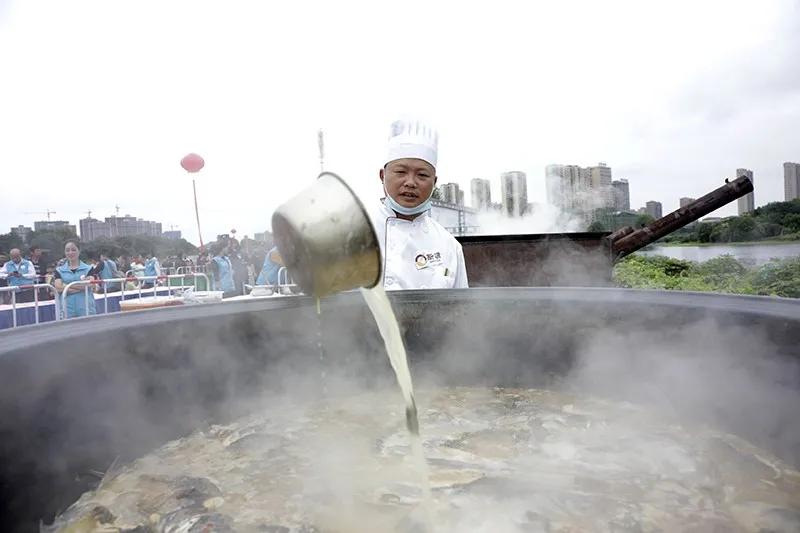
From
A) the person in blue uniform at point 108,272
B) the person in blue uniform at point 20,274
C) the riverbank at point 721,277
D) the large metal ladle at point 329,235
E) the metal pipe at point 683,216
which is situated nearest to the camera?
the large metal ladle at point 329,235

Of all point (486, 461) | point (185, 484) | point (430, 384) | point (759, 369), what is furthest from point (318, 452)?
point (759, 369)

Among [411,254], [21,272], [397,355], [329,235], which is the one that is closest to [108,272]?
[21,272]

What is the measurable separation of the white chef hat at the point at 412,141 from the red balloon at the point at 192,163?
7.15 m

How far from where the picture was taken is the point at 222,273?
10688 millimetres

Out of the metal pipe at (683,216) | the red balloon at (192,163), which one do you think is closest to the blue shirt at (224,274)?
the red balloon at (192,163)

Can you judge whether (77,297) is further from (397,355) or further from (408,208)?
(397,355)

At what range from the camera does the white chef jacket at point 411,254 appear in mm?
3549

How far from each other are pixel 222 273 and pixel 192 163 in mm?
2307

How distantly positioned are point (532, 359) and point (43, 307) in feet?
33.2

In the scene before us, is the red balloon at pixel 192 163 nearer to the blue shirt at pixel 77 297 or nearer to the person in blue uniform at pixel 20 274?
the blue shirt at pixel 77 297

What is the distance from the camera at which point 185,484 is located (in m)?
1.86

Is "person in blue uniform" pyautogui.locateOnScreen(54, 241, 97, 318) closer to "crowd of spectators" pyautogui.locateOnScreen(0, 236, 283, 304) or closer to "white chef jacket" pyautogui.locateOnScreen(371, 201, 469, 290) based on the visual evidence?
→ "crowd of spectators" pyautogui.locateOnScreen(0, 236, 283, 304)

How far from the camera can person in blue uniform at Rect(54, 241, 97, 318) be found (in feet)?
28.6

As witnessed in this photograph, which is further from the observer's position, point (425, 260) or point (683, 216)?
point (683, 216)
